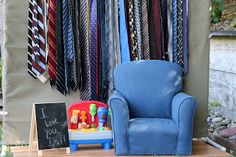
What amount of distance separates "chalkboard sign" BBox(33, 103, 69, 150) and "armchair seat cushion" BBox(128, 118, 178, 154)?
1.99 ft

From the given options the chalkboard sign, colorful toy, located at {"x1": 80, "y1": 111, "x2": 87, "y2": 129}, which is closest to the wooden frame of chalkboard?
the chalkboard sign

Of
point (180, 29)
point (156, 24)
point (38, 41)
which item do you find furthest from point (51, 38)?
point (180, 29)

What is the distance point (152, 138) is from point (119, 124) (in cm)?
31

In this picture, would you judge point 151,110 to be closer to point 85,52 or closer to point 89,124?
point 89,124

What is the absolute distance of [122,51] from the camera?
4234mm

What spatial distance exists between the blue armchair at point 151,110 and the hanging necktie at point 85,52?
32 centimetres

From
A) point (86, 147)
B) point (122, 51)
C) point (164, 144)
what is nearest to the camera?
point (164, 144)

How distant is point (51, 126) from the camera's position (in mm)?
3688

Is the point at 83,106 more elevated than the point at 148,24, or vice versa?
the point at 148,24

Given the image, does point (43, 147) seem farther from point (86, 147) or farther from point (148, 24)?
point (148, 24)

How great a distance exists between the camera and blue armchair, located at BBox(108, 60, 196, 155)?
3562 millimetres

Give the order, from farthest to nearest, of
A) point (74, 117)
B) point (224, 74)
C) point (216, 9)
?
1. point (216, 9)
2. point (224, 74)
3. point (74, 117)

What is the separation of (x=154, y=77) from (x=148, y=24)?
0.59 m

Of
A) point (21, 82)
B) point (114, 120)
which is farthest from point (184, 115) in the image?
point (21, 82)
